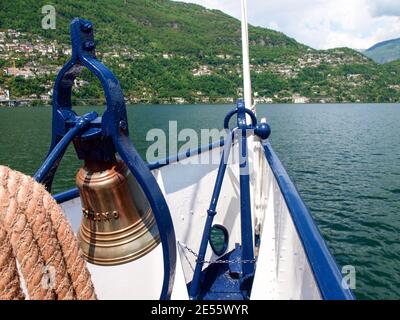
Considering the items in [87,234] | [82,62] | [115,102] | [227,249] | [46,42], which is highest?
[46,42]

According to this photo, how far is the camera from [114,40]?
170 meters

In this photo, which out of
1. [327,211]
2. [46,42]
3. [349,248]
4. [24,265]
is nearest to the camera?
[24,265]

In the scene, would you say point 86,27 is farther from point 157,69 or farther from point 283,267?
point 157,69

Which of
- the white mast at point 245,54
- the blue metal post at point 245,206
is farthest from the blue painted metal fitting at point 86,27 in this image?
the white mast at point 245,54

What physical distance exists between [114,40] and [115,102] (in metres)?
182

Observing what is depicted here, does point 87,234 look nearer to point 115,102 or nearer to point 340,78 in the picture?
point 115,102

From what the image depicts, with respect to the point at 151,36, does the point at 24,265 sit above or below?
below

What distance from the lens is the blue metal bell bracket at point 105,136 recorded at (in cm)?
180

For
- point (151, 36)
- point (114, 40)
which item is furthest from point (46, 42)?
point (151, 36)

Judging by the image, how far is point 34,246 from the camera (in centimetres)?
101

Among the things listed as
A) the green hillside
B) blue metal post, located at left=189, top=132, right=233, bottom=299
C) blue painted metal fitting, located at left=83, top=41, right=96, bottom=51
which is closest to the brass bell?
blue painted metal fitting, located at left=83, top=41, right=96, bottom=51

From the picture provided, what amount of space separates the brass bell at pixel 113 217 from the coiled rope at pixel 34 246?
0.80 meters

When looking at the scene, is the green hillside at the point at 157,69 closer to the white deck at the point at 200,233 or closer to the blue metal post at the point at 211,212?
the white deck at the point at 200,233

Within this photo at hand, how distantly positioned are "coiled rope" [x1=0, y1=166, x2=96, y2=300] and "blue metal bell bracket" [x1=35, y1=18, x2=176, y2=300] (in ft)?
2.39
